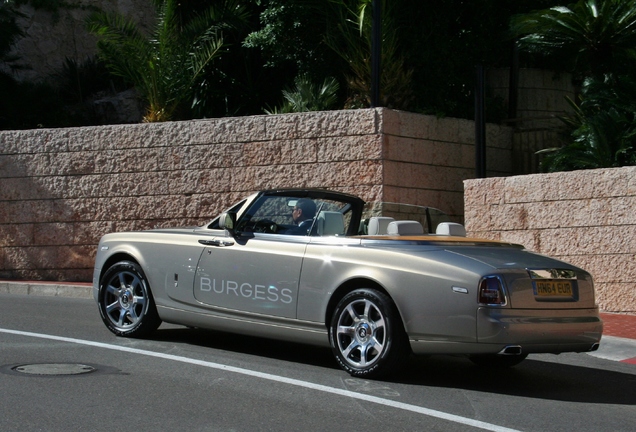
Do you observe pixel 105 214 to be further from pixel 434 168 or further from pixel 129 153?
pixel 434 168

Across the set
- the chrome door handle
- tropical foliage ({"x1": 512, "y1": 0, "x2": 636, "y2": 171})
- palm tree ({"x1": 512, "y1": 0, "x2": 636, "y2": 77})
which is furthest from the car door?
palm tree ({"x1": 512, "y1": 0, "x2": 636, "y2": 77})

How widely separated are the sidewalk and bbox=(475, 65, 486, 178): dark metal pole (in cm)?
342

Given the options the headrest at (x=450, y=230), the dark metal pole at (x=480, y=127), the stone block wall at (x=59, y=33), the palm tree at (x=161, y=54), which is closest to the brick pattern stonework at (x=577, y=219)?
the dark metal pole at (x=480, y=127)

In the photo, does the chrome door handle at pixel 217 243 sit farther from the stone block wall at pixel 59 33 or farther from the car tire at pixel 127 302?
the stone block wall at pixel 59 33

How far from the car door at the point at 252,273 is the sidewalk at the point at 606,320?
343 centimetres

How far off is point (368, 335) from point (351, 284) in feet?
1.51

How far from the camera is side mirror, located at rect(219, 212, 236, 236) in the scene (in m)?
7.95

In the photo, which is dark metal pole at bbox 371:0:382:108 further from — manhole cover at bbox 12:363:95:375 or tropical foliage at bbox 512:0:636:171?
manhole cover at bbox 12:363:95:375

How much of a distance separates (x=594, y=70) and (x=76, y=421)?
40.3 ft

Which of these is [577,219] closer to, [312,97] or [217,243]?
[217,243]

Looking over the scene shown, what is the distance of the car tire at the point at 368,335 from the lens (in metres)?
6.71

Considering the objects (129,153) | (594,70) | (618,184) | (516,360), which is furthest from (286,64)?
(516,360)

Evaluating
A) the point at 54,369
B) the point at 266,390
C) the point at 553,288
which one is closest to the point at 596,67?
the point at 553,288

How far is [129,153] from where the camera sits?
49.6 ft
